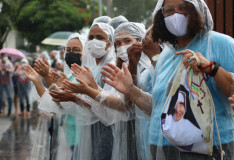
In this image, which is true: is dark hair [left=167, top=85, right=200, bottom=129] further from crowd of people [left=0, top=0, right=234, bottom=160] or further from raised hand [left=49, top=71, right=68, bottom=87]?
raised hand [left=49, top=71, right=68, bottom=87]

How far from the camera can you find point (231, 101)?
1.89 m

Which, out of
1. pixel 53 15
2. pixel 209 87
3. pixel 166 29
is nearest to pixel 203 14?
pixel 166 29

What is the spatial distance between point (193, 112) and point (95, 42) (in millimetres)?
1687

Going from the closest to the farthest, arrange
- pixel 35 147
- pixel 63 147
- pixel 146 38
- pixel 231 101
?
pixel 231 101
pixel 146 38
pixel 63 147
pixel 35 147

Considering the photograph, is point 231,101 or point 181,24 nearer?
point 231,101

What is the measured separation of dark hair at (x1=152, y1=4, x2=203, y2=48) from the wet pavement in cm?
396

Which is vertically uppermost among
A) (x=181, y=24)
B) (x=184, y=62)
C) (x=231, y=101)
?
(x=181, y=24)

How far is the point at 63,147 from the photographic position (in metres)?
3.70

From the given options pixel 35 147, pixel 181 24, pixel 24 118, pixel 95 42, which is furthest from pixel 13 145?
pixel 181 24

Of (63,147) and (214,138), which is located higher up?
(214,138)

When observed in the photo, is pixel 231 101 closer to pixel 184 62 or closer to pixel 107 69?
pixel 184 62

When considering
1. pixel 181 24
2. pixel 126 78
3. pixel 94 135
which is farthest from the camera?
pixel 94 135

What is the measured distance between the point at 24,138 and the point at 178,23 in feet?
22.4

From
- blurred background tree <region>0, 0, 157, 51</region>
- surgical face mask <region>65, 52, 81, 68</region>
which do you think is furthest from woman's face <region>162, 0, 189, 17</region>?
blurred background tree <region>0, 0, 157, 51</region>
